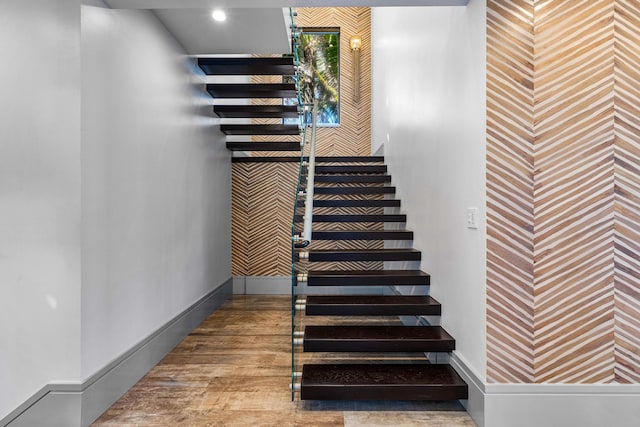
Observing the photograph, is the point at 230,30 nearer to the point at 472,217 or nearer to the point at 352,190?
the point at 352,190

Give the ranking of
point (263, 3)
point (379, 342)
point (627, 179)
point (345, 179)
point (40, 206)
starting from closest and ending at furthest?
point (627, 179)
point (40, 206)
point (263, 3)
point (379, 342)
point (345, 179)

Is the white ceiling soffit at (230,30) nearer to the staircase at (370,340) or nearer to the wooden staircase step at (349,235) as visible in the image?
the staircase at (370,340)

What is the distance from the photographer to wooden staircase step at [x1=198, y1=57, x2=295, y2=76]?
4.30 meters

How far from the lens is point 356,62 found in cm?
768

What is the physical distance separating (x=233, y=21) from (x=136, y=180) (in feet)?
5.38

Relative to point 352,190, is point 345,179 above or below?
above

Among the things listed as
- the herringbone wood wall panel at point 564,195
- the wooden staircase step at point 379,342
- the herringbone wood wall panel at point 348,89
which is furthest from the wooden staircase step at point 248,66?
the herringbone wood wall panel at point 348,89

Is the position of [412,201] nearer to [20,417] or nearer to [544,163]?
[544,163]

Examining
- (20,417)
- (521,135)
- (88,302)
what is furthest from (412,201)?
(20,417)

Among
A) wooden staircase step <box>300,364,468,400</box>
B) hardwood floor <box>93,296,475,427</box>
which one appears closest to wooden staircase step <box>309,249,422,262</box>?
hardwood floor <box>93,296,475,427</box>

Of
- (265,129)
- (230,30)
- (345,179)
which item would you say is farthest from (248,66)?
(345,179)

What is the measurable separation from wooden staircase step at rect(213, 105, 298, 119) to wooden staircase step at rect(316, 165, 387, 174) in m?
0.88

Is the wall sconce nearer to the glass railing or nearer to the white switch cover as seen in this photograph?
the glass railing

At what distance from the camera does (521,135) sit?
7.86 ft
